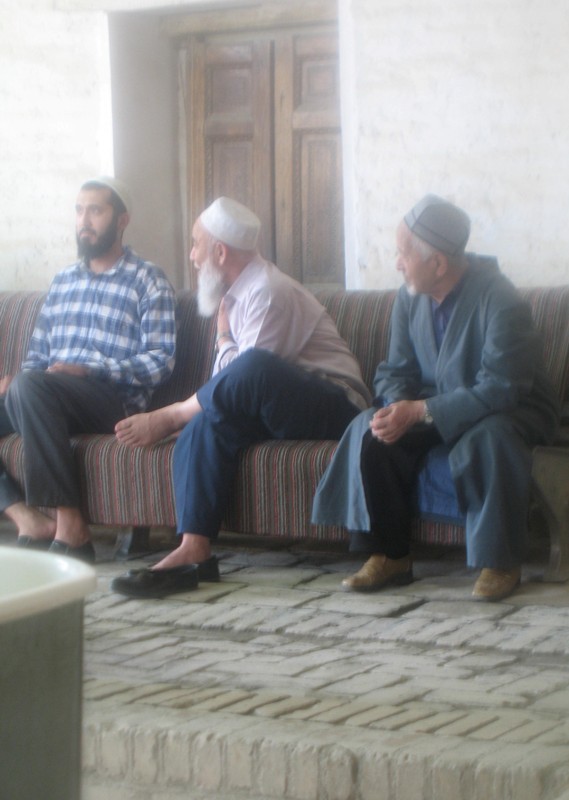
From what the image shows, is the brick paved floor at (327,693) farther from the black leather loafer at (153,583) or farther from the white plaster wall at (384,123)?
the white plaster wall at (384,123)

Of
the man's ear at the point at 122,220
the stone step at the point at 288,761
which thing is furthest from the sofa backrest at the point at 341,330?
the stone step at the point at 288,761

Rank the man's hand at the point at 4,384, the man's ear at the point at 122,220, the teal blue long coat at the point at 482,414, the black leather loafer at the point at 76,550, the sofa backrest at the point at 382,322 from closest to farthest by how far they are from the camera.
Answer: the teal blue long coat at the point at 482,414
the sofa backrest at the point at 382,322
the black leather loafer at the point at 76,550
the man's hand at the point at 4,384
the man's ear at the point at 122,220

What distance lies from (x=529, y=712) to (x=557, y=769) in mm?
382

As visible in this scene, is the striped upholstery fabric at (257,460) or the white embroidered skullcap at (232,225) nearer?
the striped upholstery fabric at (257,460)

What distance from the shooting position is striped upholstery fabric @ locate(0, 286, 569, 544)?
420 cm

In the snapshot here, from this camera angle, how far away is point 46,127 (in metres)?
5.89

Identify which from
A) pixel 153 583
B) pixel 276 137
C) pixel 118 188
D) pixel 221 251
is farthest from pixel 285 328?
pixel 276 137

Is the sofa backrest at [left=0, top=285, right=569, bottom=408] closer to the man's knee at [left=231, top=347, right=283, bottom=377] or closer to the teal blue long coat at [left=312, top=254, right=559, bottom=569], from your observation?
the teal blue long coat at [left=312, top=254, right=559, bottom=569]

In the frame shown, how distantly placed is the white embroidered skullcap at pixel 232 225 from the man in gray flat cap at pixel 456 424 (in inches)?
26.6

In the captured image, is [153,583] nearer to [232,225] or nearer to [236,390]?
[236,390]

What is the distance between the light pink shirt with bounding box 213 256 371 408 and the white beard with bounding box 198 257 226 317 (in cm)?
7

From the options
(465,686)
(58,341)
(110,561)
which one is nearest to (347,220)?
(58,341)

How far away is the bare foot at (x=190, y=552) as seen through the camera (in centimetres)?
416

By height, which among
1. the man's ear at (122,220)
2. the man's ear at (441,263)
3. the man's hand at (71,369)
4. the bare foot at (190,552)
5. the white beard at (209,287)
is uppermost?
the man's ear at (122,220)
